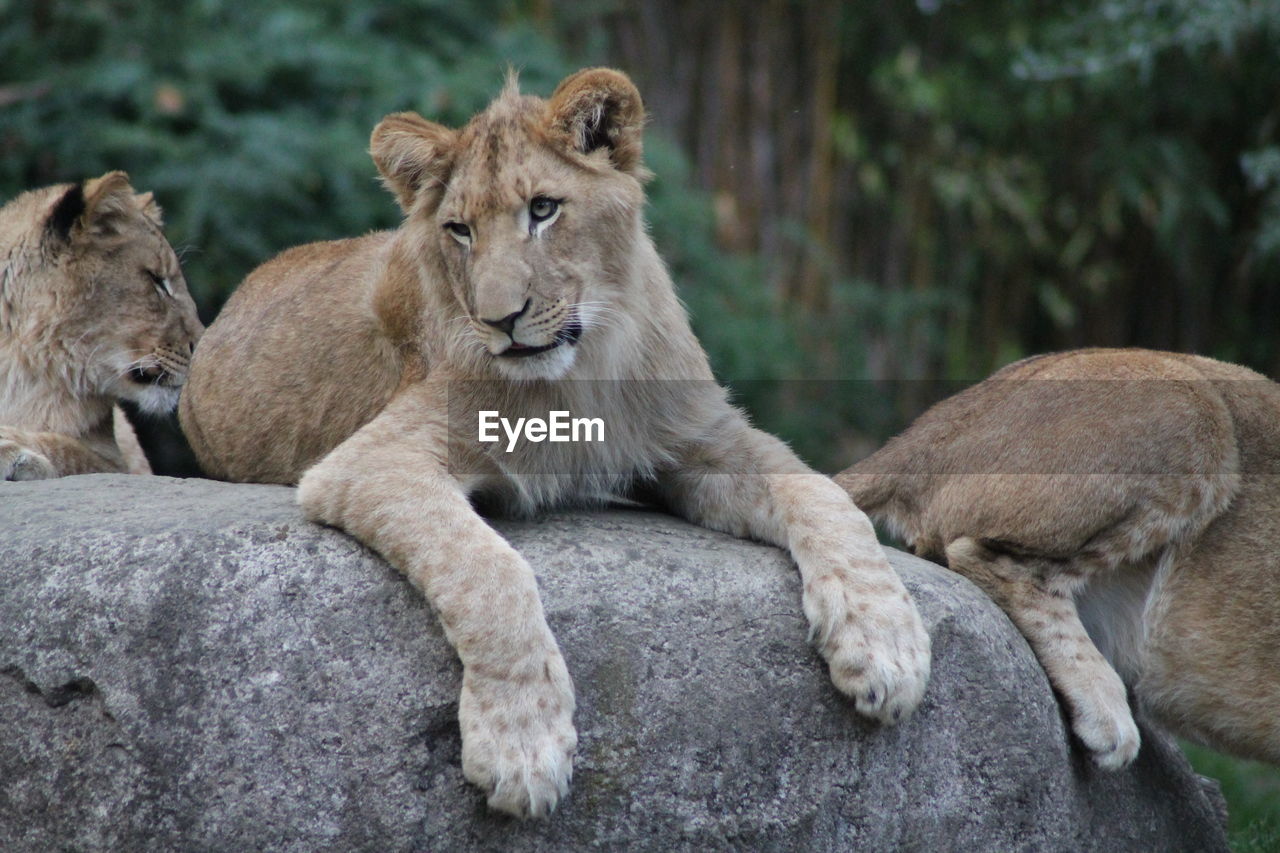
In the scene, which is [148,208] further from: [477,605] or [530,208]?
[477,605]

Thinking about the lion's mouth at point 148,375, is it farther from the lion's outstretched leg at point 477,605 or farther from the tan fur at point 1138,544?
the tan fur at point 1138,544

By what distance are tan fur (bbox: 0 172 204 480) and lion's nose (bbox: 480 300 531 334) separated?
2.09 meters

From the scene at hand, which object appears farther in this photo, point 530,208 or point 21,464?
point 21,464

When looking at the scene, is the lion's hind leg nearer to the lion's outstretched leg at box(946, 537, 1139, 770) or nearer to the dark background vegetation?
the lion's outstretched leg at box(946, 537, 1139, 770)

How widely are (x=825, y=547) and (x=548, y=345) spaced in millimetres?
921

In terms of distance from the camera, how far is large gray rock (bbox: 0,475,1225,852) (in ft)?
11.6

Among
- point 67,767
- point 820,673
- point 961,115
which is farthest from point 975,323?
point 67,767

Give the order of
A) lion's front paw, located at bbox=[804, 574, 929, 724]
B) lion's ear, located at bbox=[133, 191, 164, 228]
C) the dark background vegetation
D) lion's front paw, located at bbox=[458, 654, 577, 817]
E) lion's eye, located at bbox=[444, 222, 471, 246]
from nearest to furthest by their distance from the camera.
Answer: lion's front paw, located at bbox=[458, 654, 577, 817] → lion's front paw, located at bbox=[804, 574, 929, 724] → lion's eye, located at bbox=[444, 222, 471, 246] → lion's ear, located at bbox=[133, 191, 164, 228] → the dark background vegetation

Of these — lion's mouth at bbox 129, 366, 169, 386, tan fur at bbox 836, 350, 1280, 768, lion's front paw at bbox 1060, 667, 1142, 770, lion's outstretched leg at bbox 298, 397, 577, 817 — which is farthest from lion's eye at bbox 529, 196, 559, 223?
lion's mouth at bbox 129, 366, 169, 386

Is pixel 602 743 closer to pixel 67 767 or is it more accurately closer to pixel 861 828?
pixel 861 828

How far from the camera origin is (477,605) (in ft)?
11.7

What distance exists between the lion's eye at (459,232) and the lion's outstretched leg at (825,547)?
986mm

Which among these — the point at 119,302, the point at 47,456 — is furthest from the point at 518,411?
the point at 119,302

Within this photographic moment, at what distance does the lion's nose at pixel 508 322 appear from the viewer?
3.88 m
